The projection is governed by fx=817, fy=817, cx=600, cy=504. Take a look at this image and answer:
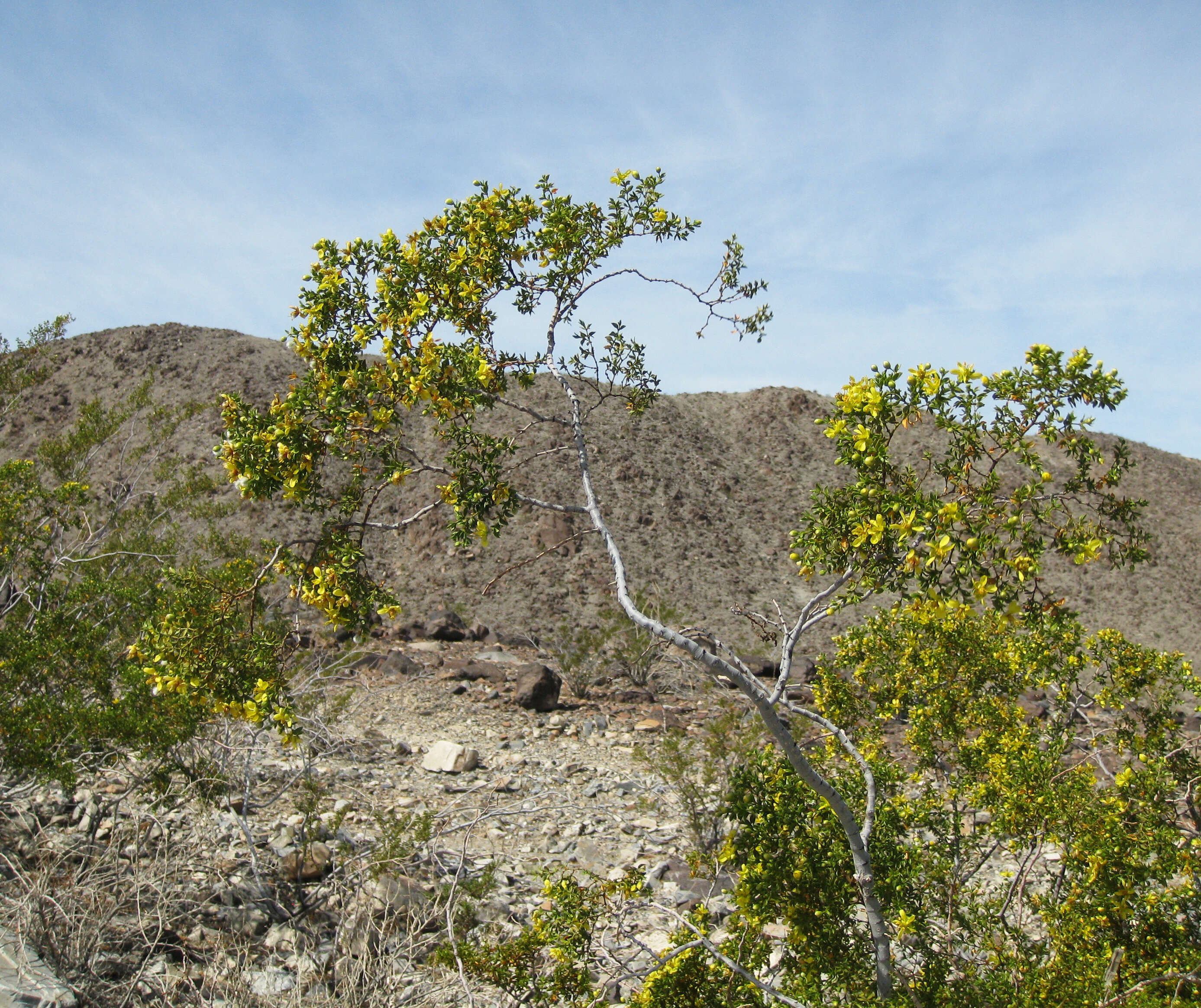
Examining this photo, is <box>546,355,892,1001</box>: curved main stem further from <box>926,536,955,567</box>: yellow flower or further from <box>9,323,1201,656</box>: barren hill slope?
<box>9,323,1201,656</box>: barren hill slope

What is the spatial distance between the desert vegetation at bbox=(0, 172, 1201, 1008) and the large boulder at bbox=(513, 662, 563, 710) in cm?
394

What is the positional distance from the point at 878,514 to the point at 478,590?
19551 mm

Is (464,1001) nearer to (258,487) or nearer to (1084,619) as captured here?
(258,487)

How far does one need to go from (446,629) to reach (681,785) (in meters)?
9.38

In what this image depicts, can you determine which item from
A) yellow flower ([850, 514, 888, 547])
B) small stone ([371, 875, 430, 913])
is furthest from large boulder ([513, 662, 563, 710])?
yellow flower ([850, 514, 888, 547])

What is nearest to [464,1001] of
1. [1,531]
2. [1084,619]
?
[1,531]

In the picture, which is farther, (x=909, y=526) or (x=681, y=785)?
(x=681, y=785)

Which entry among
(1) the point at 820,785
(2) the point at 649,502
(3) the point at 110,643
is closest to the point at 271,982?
(1) the point at 820,785

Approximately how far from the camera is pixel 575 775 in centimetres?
1008

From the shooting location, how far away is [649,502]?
27.5 meters

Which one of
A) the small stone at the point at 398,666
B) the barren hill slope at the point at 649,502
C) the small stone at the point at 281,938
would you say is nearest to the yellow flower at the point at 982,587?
the small stone at the point at 281,938

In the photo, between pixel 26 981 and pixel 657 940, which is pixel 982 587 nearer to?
pixel 657 940

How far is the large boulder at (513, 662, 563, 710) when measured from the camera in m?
12.5

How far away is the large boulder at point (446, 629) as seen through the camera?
16.8 m
